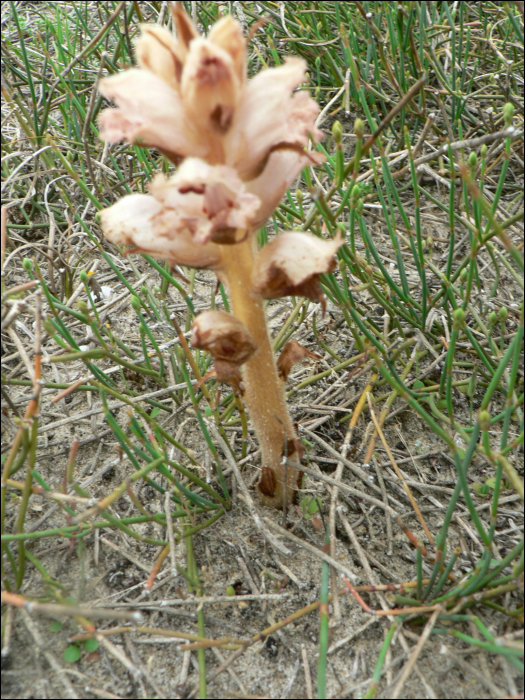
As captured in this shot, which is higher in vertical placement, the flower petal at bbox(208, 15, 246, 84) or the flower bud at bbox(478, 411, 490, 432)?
the flower petal at bbox(208, 15, 246, 84)

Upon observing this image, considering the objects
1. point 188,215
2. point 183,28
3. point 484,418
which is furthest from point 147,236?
point 484,418

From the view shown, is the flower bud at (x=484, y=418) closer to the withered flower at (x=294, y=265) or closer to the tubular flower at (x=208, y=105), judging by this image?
the withered flower at (x=294, y=265)

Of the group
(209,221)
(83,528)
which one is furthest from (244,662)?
(209,221)

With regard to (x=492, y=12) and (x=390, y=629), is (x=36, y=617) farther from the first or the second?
(x=492, y=12)

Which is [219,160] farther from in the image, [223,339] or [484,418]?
[484,418]

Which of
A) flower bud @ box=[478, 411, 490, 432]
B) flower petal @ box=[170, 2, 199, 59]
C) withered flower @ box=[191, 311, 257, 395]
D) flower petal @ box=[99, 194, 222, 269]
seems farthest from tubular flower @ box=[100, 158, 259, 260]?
flower bud @ box=[478, 411, 490, 432]

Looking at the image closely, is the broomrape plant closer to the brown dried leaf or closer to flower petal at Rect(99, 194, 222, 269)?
flower petal at Rect(99, 194, 222, 269)
